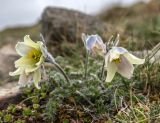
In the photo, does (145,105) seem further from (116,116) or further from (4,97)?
(4,97)

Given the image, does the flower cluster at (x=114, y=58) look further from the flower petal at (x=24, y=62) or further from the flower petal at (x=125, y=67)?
the flower petal at (x=24, y=62)

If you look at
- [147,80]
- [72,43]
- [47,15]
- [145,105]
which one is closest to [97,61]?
[147,80]

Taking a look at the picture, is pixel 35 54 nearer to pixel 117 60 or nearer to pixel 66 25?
pixel 117 60

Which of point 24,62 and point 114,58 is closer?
point 114,58

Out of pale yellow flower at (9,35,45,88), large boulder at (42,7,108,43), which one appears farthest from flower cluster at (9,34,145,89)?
large boulder at (42,7,108,43)

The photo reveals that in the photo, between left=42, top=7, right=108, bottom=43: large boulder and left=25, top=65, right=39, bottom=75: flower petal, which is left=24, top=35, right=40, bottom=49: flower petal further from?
left=42, top=7, right=108, bottom=43: large boulder

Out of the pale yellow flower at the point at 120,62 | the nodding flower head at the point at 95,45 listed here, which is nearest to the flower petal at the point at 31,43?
the nodding flower head at the point at 95,45

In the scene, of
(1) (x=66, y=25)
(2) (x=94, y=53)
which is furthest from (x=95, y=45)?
(1) (x=66, y=25)
